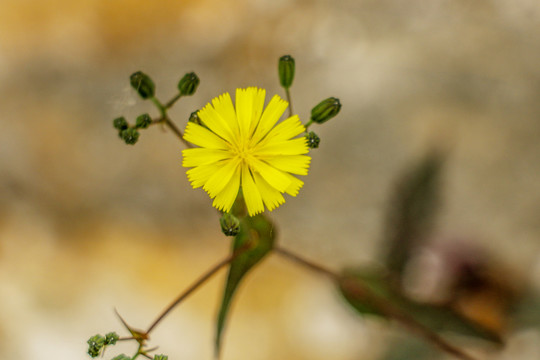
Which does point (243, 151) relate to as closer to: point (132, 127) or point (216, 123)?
point (216, 123)

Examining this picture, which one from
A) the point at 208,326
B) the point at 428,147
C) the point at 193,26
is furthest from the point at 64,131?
the point at 428,147

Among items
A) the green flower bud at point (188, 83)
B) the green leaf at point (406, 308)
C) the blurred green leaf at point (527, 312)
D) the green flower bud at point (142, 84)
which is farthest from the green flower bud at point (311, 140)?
the blurred green leaf at point (527, 312)

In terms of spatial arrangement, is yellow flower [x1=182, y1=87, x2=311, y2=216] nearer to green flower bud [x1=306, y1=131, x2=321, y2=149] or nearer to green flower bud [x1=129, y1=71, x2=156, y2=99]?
green flower bud [x1=306, y1=131, x2=321, y2=149]

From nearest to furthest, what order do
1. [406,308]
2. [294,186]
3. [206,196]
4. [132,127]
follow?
[294,186] < [132,127] < [406,308] < [206,196]

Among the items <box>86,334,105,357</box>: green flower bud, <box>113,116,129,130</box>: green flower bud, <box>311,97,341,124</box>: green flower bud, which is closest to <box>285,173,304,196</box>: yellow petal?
<box>311,97,341,124</box>: green flower bud

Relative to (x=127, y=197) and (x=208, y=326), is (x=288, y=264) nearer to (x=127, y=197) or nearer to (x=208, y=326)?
(x=208, y=326)

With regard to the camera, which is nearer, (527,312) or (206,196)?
(527,312)

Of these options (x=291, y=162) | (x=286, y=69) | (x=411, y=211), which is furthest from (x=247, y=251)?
(x=411, y=211)
